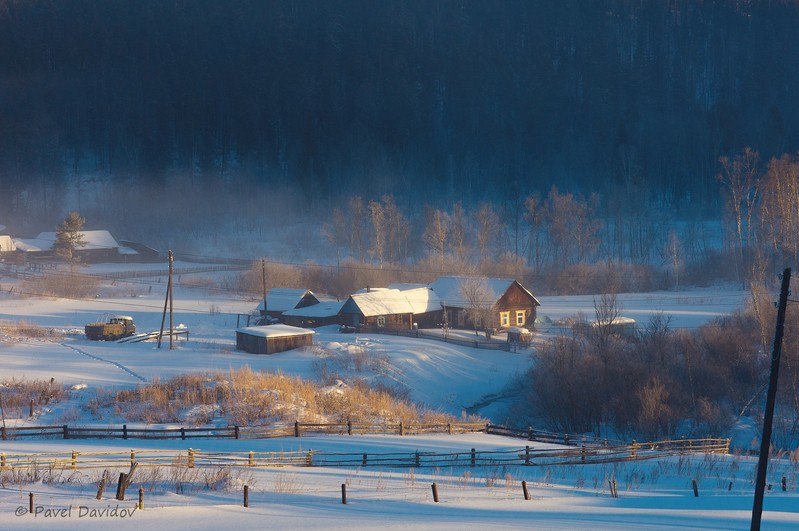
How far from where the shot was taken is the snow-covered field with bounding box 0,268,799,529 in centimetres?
1195

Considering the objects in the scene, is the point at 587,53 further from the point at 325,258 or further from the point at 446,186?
the point at 325,258

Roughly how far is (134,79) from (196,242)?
48.1 m

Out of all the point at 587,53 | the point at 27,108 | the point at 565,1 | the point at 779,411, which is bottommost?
the point at 779,411

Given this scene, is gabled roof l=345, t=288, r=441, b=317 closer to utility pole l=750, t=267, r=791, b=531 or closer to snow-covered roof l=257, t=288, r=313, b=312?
snow-covered roof l=257, t=288, r=313, b=312

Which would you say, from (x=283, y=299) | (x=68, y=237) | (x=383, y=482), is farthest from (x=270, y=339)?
(x=68, y=237)

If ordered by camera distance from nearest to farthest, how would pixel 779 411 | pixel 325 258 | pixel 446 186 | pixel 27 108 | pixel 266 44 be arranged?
pixel 779 411 < pixel 325 258 < pixel 446 186 < pixel 27 108 < pixel 266 44

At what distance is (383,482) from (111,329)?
2556cm

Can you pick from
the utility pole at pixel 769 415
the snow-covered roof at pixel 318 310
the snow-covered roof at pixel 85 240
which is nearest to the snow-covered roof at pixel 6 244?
the snow-covered roof at pixel 85 240

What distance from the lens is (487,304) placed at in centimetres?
4159

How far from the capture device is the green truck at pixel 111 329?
36.7 metres

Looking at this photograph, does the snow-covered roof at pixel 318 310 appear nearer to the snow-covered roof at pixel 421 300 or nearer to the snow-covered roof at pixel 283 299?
the snow-covered roof at pixel 283 299

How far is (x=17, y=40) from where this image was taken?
381ft

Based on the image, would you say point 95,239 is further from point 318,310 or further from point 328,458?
point 328,458

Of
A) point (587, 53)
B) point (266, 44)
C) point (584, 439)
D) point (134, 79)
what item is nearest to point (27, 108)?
point (134, 79)
